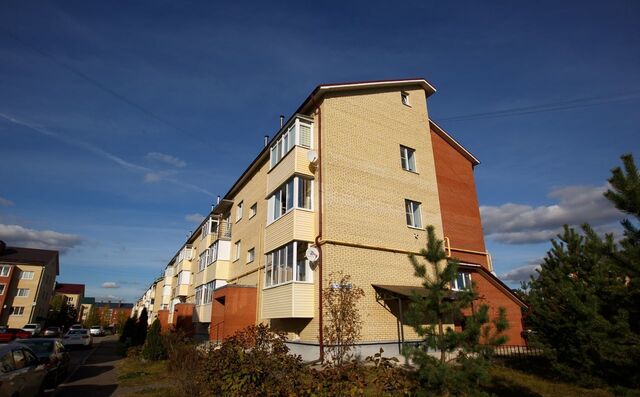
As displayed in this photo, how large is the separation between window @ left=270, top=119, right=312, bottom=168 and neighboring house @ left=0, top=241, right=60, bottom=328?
53736mm

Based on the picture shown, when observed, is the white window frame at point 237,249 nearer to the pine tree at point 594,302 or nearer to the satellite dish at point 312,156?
the satellite dish at point 312,156

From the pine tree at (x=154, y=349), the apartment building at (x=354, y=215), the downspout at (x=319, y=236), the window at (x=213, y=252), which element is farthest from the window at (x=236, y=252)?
the downspout at (x=319, y=236)

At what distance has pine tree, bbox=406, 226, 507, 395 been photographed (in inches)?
233

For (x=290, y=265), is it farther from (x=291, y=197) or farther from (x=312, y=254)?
(x=291, y=197)

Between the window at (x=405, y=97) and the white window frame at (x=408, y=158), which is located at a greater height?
the window at (x=405, y=97)

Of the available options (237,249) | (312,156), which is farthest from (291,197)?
(237,249)

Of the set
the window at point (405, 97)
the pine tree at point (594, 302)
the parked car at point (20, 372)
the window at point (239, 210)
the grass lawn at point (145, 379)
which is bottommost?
the grass lawn at point (145, 379)

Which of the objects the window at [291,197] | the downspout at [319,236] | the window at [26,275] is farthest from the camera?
the window at [26,275]

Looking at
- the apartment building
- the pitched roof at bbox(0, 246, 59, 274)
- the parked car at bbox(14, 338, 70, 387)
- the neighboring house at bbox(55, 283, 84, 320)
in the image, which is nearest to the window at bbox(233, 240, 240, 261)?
the apartment building

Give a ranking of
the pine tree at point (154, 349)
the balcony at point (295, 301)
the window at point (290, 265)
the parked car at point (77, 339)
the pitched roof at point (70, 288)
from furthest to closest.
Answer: the pitched roof at point (70, 288) < the parked car at point (77, 339) < the pine tree at point (154, 349) < the window at point (290, 265) < the balcony at point (295, 301)

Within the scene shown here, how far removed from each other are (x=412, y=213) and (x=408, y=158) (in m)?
3.07

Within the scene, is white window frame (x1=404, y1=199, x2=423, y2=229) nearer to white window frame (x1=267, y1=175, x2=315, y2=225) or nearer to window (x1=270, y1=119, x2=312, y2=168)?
white window frame (x1=267, y1=175, x2=315, y2=225)

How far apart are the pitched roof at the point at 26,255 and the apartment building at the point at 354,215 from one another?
50.1 meters

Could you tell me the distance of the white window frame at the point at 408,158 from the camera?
1833 cm
